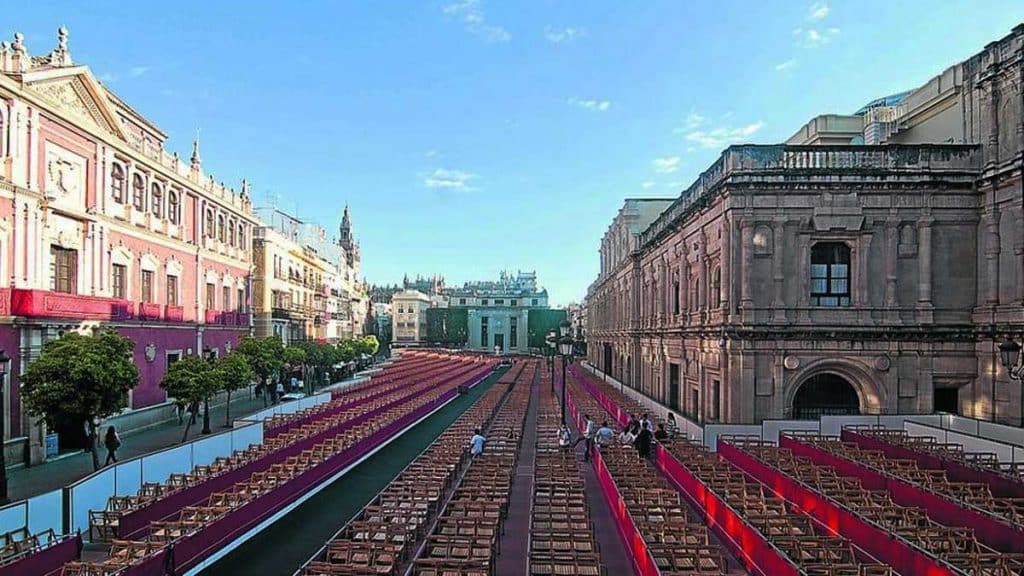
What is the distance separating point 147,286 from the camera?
32625 millimetres

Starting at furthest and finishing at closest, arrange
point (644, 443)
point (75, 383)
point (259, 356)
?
1. point (259, 356)
2. point (644, 443)
3. point (75, 383)

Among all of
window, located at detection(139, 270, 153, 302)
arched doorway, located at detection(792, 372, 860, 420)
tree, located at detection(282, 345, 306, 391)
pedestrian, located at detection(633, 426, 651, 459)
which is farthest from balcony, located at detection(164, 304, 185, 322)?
arched doorway, located at detection(792, 372, 860, 420)

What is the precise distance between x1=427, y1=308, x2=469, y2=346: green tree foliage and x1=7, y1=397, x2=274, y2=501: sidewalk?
11011 centimetres

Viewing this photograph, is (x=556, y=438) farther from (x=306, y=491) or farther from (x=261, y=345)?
(x=261, y=345)

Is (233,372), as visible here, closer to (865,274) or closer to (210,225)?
(210,225)

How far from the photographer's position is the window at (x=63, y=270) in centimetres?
2536

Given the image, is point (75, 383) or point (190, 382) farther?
point (190, 382)

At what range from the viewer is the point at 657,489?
13.6 meters

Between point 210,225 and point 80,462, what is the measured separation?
2110 cm

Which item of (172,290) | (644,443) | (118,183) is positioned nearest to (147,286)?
(172,290)

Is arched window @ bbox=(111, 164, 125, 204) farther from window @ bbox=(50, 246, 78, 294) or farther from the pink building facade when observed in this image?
window @ bbox=(50, 246, 78, 294)

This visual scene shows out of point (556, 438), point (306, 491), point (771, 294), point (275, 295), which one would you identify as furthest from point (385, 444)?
point (275, 295)

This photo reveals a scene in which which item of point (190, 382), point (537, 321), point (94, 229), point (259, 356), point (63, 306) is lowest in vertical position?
point (537, 321)

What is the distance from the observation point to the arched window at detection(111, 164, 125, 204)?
2914cm
